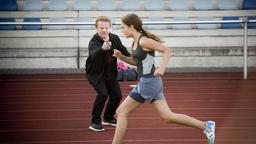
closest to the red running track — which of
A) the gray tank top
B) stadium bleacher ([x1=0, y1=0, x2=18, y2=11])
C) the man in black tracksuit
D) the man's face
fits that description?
the man in black tracksuit

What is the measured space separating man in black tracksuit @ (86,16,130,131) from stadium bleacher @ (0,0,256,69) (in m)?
8.58

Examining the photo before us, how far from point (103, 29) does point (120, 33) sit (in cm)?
949

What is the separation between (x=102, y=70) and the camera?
880cm

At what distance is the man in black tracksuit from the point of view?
8562mm

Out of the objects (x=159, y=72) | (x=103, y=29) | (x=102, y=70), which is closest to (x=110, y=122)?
(x=102, y=70)

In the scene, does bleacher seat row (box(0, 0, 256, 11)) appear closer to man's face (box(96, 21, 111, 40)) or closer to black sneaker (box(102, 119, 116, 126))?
black sneaker (box(102, 119, 116, 126))

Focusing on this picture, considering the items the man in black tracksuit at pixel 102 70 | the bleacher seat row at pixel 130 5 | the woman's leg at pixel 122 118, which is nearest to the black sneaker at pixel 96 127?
the man in black tracksuit at pixel 102 70

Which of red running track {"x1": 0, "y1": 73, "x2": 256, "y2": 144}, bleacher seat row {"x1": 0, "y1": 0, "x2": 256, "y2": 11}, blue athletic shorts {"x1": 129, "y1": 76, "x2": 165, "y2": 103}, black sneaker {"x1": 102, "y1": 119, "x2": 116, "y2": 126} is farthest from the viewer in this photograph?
bleacher seat row {"x1": 0, "y1": 0, "x2": 256, "y2": 11}

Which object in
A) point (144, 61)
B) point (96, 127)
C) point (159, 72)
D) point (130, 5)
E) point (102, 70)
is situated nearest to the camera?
point (159, 72)

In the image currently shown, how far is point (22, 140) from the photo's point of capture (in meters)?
8.10

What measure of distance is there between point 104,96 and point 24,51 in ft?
29.7

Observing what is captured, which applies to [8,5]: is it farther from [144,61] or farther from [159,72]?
[159,72]

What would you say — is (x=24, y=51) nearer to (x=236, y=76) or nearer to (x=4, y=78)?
(x=4, y=78)

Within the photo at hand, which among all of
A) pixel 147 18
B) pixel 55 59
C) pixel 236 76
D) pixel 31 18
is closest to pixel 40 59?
pixel 55 59
